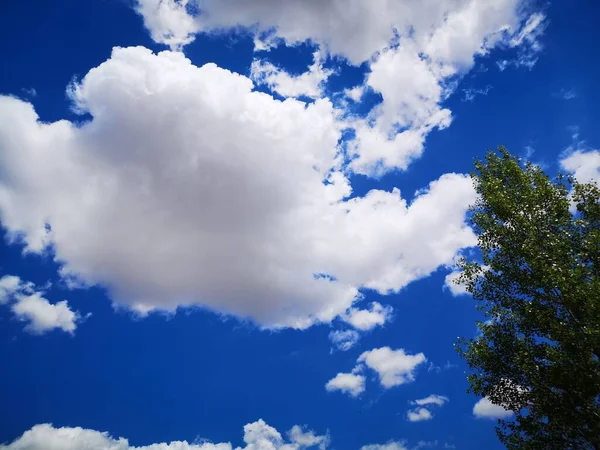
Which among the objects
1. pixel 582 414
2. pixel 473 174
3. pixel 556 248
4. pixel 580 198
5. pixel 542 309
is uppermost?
pixel 473 174

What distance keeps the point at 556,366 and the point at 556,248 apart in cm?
721

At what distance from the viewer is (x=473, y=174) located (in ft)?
95.6

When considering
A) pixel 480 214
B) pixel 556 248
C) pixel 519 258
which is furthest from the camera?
pixel 480 214

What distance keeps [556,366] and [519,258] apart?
7.14 m

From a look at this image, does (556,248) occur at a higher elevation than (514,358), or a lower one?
higher

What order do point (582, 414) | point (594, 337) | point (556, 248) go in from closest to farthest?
point (594, 337)
point (582, 414)
point (556, 248)

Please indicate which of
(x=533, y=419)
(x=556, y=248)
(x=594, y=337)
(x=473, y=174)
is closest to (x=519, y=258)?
(x=556, y=248)

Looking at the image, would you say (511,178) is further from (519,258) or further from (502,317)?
(502,317)

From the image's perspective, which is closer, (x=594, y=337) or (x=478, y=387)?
(x=594, y=337)

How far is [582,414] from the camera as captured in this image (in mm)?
20078

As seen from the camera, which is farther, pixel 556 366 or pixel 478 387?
pixel 478 387

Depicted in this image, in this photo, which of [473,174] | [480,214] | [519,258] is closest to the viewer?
[519,258]

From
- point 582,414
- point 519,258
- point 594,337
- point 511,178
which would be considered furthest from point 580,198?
point 582,414

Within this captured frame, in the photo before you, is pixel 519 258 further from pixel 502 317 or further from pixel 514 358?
pixel 514 358
